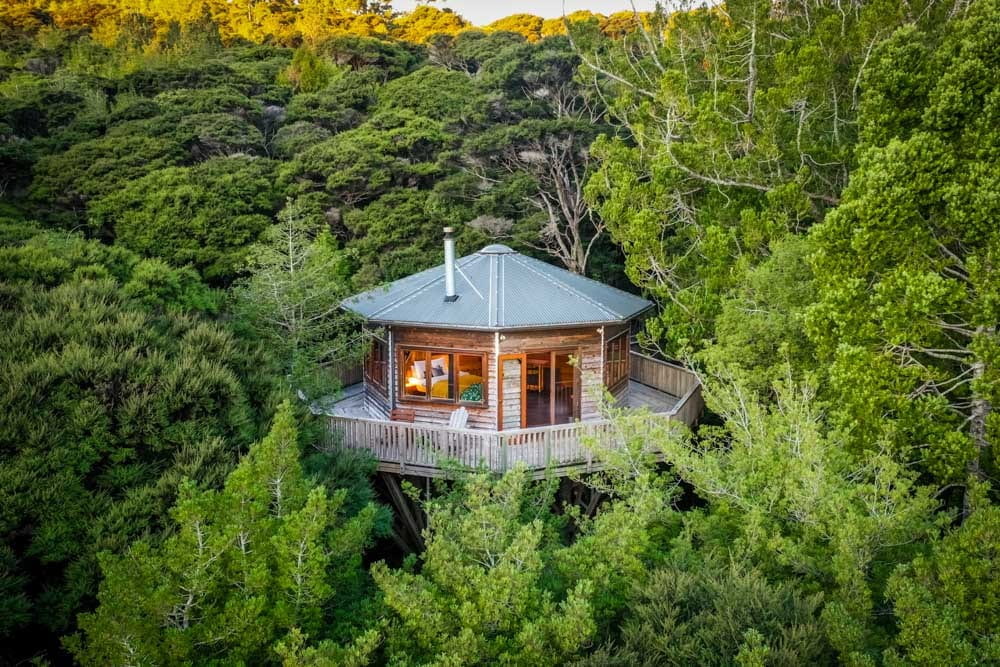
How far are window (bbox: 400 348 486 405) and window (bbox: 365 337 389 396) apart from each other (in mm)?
590

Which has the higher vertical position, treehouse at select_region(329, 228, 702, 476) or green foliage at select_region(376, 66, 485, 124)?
green foliage at select_region(376, 66, 485, 124)

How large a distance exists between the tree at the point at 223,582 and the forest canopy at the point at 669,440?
1.0 inches

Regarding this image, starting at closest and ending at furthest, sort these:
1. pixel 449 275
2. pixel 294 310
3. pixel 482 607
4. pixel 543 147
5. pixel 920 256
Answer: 1. pixel 482 607
2. pixel 920 256
3. pixel 294 310
4. pixel 449 275
5. pixel 543 147

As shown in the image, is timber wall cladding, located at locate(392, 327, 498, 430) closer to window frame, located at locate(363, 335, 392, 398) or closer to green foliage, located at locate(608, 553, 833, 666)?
window frame, located at locate(363, 335, 392, 398)

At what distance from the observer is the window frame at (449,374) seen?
1306 cm

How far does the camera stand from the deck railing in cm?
1056

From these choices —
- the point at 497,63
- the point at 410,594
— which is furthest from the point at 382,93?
the point at 410,594

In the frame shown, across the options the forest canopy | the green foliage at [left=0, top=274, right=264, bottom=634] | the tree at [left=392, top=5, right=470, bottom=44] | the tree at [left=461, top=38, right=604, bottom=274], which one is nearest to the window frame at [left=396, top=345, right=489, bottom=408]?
the forest canopy

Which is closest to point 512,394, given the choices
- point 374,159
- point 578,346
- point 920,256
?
point 578,346

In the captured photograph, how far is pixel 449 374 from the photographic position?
1355 centimetres

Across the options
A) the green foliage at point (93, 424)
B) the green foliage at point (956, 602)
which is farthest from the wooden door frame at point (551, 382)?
the green foliage at point (956, 602)

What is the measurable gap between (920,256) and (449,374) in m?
9.05

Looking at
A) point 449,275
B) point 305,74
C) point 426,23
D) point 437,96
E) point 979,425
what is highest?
point 426,23

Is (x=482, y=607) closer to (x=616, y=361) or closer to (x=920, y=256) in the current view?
(x=920, y=256)
